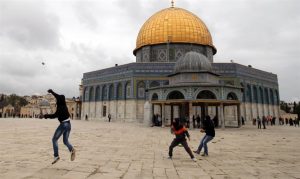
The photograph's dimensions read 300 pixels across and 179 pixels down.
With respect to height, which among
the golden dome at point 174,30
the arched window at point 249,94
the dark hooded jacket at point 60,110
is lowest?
the dark hooded jacket at point 60,110

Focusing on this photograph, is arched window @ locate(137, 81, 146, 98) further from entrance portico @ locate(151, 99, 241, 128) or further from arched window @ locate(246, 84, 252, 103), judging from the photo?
arched window @ locate(246, 84, 252, 103)

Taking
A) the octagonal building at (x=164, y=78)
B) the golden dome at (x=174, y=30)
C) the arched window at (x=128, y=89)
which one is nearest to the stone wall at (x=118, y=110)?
the octagonal building at (x=164, y=78)

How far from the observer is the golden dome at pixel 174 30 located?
126 feet

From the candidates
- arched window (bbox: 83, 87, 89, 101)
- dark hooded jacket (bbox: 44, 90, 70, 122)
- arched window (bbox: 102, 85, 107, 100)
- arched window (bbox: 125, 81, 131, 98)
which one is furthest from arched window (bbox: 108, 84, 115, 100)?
dark hooded jacket (bbox: 44, 90, 70, 122)

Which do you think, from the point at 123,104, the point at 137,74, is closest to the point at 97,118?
the point at 123,104

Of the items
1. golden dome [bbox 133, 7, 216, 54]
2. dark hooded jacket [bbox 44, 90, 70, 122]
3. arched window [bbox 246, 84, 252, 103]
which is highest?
golden dome [bbox 133, 7, 216, 54]

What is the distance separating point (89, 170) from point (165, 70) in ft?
102

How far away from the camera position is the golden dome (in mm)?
38312

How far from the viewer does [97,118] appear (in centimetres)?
→ 3991

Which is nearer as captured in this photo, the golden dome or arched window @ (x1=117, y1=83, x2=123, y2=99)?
arched window @ (x1=117, y1=83, x2=123, y2=99)

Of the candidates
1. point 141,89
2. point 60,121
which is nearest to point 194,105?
point 141,89

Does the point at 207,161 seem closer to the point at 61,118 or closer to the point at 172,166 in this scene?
the point at 172,166

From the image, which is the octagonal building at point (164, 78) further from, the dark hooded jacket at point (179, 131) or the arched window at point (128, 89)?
the dark hooded jacket at point (179, 131)

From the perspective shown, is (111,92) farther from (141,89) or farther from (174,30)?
(174,30)
